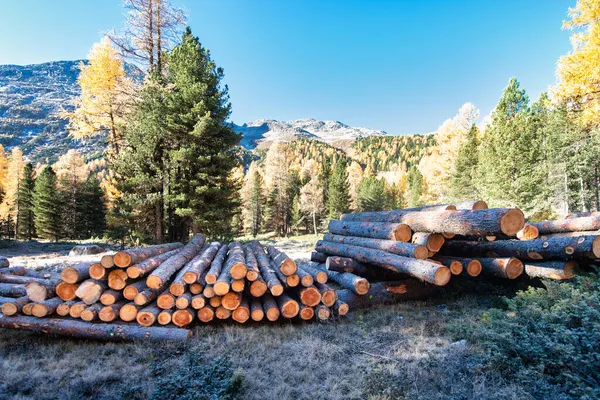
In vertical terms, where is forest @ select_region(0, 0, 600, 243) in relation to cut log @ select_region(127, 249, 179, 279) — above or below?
above

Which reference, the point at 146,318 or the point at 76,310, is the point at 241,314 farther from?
the point at 76,310

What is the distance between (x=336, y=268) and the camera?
808 cm

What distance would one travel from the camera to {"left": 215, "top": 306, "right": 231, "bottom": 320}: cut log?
5.44 m

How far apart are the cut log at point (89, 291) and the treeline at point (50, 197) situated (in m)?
32.5

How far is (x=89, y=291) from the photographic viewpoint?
5.06 meters

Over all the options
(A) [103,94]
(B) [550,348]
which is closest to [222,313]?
(B) [550,348]

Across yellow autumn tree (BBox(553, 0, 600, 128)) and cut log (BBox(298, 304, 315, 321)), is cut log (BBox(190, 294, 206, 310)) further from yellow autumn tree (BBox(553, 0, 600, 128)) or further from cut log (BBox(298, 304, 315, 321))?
yellow autumn tree (BBox(553, 0, 600, 128))

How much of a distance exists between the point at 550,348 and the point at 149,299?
6136 mm

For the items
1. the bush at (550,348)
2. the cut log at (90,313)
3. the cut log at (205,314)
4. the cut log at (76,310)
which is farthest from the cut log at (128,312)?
the bush at (550,348)

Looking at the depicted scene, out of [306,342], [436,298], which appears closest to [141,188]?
[306,342]

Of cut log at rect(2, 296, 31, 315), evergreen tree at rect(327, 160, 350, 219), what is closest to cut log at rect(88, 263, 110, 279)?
cut log at rect(2, 296, 31, 315)

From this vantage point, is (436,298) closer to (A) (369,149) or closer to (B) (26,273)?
(B) (26,273)

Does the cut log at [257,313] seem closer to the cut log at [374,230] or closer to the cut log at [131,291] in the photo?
the cut log at [131,291]

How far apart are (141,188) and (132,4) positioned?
385 inches
